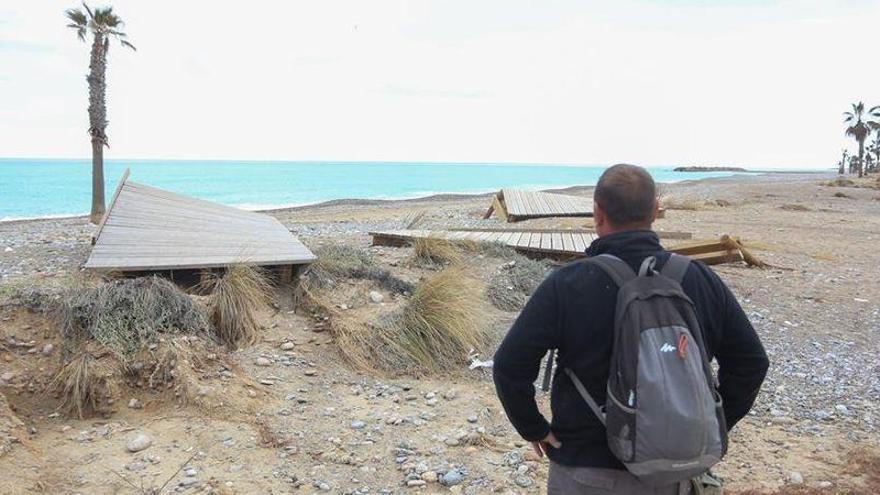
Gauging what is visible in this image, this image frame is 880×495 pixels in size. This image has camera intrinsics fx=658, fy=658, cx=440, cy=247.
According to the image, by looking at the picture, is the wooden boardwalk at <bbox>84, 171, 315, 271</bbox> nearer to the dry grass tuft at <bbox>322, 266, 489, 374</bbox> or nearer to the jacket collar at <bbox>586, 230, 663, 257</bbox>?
the dry grass tuft at <bbox>322, 266, 489, 374</bbox>

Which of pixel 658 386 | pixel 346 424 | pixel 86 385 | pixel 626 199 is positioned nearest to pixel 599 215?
pixel 626 199

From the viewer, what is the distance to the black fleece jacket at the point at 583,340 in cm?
196

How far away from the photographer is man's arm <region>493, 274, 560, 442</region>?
1.99m

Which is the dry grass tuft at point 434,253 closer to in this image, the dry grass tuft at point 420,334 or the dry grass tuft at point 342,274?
the dry grass tuft at point 342,274

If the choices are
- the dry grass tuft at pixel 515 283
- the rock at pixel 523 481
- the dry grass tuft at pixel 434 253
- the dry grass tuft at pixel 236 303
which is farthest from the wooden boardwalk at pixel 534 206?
the rock at pixel 523 481

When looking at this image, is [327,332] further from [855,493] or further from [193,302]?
[855,493]

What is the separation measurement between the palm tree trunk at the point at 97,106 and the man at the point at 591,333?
17.6 meters

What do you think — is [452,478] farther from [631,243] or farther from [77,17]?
[77,17]

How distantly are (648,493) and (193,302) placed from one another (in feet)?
14.6

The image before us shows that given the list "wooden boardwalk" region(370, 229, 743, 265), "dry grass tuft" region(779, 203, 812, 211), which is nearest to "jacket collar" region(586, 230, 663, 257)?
"wooden boardwalk" region(370, 229, 743, 265)

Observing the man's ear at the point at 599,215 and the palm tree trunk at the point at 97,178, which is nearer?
the man's ear at the point at 599,215

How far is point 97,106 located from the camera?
17.2 m

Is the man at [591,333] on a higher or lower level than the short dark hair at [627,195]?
lower

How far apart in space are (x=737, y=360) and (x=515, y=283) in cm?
558
